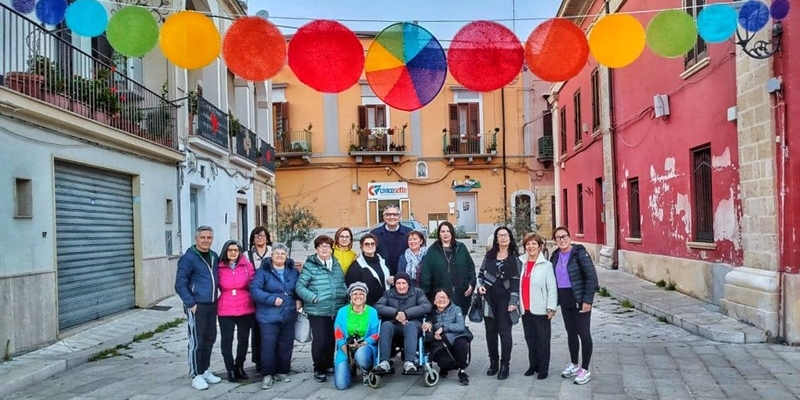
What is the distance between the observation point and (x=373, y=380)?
20.7ft

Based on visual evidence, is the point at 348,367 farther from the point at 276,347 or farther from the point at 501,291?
the point at 501,291

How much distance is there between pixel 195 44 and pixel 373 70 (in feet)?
6.13

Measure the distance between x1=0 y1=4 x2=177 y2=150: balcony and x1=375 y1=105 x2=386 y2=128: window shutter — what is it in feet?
59.3

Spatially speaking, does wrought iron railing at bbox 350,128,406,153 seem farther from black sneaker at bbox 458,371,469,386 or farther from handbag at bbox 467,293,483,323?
black sneaker at bbox 458,371,469,386

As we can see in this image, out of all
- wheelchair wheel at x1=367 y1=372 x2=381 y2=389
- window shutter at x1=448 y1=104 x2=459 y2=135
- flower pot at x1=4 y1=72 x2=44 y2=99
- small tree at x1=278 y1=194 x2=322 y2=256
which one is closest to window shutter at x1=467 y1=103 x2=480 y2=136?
window shutter at x1=448 y1=104 x2=459 y2=135

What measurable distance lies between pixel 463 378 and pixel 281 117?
25776mm

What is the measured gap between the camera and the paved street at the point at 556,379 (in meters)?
5.97

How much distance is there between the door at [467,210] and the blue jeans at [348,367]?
981 inches

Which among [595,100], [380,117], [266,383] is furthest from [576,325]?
[380,117]


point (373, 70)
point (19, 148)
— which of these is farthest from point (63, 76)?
point (373, 70)

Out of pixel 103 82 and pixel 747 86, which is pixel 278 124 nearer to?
pixel 103 82

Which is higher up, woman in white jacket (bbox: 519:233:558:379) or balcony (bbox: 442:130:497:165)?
balcony (bbox: 442:130:497:165)

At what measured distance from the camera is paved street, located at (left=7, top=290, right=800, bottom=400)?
19.6 ft

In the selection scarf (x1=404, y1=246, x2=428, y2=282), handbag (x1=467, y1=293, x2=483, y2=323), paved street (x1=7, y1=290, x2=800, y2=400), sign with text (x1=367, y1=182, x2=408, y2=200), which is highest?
sign with text (x1=367, y1=182, x2=408, y2=200)
